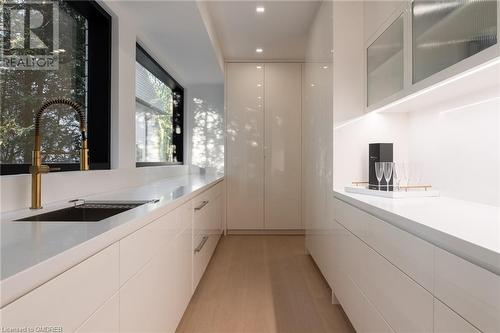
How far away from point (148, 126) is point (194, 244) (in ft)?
5.75

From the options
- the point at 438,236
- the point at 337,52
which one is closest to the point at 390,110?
the point at 337,52

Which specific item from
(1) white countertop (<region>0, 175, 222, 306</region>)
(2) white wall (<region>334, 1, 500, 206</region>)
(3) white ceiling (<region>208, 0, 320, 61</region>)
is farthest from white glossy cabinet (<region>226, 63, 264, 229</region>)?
(1) white countertop (<region>0, 175, 222, 306</region>)

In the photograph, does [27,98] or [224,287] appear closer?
[27,98]

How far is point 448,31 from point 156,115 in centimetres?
316

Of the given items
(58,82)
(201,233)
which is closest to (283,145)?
(201,233)

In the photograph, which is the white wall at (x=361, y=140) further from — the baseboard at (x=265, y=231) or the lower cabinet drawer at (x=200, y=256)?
the baseboard at (x=265, y=231)

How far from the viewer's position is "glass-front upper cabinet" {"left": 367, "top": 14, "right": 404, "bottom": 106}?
6.15 feet

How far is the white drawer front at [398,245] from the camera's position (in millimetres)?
1059

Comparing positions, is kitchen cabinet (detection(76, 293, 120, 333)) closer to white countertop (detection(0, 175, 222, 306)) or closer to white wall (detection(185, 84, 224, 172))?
white countertop (detection(0, 175, 222, 306))

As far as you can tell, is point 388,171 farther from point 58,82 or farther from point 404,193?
point 58,82

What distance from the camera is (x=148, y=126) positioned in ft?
11.7

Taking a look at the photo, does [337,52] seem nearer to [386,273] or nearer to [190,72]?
[386,273]

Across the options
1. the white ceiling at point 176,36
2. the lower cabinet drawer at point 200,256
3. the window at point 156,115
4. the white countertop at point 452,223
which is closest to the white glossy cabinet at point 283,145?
the white ceiling at point 176,36

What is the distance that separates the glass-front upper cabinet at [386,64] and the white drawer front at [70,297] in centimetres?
174
